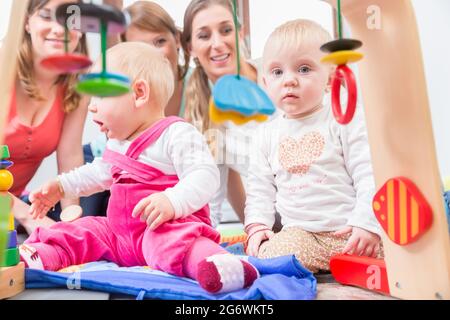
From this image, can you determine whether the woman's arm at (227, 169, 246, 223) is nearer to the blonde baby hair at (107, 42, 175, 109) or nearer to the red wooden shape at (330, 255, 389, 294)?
the blonde baby hair at (107, 42, 175, 109)

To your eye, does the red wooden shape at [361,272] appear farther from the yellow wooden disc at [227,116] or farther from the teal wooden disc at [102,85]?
the teal wooden disc at [102,85]

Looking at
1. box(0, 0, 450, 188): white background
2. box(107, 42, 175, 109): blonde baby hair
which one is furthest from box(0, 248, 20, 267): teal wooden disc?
box(0, 0, 450, 188): white background

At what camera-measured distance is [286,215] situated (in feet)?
2.57

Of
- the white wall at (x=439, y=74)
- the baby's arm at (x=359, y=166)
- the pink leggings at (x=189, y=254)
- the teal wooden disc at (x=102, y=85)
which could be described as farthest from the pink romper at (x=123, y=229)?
the white wall at (x=439, y=74)

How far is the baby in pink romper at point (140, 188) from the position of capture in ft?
2.03

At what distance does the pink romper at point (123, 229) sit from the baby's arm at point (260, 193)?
105 mm

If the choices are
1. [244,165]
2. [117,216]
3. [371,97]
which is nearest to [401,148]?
[371,97]

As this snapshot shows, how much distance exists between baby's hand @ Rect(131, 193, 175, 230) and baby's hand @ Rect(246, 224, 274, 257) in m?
0.19

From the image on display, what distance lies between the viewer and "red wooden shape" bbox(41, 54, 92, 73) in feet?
1.09

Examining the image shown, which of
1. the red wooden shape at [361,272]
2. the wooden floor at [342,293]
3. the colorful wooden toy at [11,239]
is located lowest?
the wooden floor at [342,293]

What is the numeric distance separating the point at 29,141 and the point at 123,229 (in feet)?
1.53

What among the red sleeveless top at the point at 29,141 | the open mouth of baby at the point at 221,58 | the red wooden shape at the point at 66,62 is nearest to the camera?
the red wooden shape at the point at 66,62

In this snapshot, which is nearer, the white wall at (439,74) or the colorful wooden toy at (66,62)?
the colorful wooden toy at (66,62)

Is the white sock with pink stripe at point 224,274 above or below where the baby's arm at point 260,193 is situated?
below
